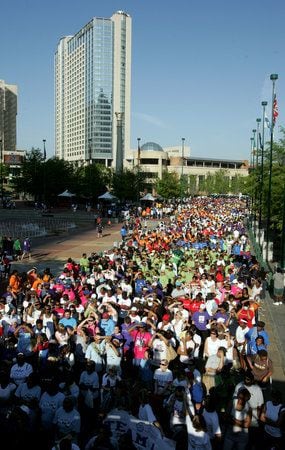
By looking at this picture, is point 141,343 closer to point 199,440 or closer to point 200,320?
point 200,320

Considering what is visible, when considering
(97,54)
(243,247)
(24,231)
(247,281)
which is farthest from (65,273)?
(97,54)

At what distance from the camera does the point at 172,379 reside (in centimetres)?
795

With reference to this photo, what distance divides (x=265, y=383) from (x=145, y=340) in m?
2.28

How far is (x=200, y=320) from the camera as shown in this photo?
11.1m

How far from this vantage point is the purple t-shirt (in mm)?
11133

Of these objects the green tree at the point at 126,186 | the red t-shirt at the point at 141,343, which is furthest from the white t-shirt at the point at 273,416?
the green tree at the point at 126,186

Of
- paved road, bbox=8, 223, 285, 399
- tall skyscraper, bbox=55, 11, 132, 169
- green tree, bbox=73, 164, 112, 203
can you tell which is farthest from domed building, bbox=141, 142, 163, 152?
paved road, bbox=8, 223, 285, 399

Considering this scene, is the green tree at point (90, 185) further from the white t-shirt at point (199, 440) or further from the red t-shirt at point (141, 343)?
the white t-shirt at point (199, 440)

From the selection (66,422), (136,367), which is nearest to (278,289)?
(136,367)

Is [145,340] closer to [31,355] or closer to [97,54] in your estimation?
[31,355]

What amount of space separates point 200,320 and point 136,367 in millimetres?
2490

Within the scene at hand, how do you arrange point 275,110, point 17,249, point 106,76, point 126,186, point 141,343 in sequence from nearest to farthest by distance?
point 141,343 < point 275,110 < point 17,249 < point 126,186 < point 106,76

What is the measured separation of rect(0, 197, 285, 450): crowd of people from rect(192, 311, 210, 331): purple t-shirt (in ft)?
0.07

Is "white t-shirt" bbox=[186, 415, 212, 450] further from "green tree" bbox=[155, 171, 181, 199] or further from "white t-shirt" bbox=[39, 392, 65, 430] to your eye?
"green tree" bbox=[155, 171, 181, 199]
